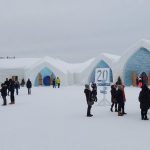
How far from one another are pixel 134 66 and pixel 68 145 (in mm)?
30855

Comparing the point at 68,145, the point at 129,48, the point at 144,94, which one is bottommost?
the point at 68,145

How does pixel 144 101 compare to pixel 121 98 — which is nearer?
pixel 144 101

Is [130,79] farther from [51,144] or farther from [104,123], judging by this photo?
[51,144]

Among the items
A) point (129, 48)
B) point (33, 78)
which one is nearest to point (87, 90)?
point (129, 48)

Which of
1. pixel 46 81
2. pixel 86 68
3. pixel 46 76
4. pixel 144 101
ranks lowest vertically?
pixel 144 101

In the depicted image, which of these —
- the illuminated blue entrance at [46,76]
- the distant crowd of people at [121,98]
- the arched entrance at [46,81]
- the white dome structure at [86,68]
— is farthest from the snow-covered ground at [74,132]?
the arched entrance at [46,81]

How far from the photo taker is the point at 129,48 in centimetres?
3550

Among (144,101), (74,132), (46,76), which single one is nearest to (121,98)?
(144,101)

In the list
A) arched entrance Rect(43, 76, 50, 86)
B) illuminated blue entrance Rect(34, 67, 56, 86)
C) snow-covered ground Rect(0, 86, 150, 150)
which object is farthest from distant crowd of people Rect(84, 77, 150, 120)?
arched entrance Rect(43, 76, 50, 86)

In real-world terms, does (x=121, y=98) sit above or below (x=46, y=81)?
below

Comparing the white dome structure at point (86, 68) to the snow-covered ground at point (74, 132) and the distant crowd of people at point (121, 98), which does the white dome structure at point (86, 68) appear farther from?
the snow-covered ground at point (74, 132)

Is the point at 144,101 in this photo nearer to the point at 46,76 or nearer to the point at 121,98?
the point at 121,98

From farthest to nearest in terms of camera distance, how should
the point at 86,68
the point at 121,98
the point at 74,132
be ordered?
1. the point at 86,68
2. the point at 121,98
3. the point at 74,132

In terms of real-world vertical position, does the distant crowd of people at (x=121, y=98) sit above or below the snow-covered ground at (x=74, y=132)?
above
